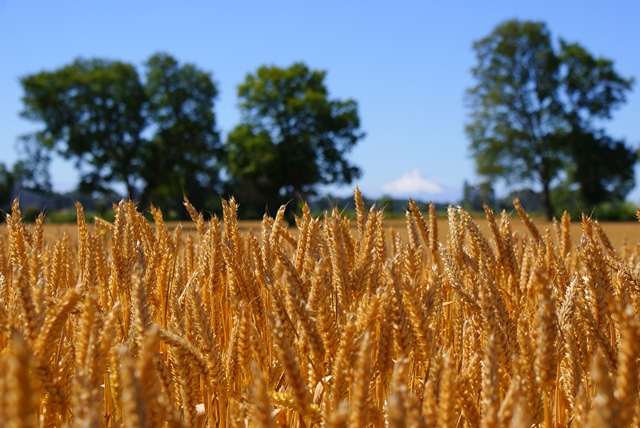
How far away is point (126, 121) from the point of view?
41156 mm

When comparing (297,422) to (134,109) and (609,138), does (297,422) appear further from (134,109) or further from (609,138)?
(609,138)

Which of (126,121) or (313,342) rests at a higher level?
(126,121)

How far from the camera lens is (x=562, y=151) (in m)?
41.3

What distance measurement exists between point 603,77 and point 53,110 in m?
38.7

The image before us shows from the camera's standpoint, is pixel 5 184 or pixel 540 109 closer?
pixel 540 109

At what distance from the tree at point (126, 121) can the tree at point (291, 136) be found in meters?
2.86

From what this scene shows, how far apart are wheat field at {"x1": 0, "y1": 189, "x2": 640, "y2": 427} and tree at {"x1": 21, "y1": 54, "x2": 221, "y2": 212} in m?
38.4

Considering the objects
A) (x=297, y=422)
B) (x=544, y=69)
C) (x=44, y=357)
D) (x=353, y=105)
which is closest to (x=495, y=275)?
(x=297, y=422)

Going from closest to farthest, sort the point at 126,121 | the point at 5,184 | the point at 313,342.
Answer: the point at 313,342
the point at 126,121
the point at 5,184

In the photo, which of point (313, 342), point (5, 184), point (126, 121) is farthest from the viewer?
point (5, 184)

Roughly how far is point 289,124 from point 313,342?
42.4 meters

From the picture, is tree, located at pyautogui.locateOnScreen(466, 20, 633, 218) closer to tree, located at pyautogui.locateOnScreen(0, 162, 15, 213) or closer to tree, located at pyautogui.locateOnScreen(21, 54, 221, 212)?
tree, located at pyautogui.locateOnScreen(21, 54, 221, 212)

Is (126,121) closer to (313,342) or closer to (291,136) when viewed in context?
(291,136)

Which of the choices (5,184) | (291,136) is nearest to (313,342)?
(291,136)
